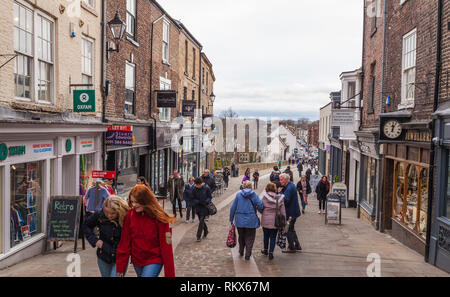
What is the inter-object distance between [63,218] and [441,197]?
26.7 ft

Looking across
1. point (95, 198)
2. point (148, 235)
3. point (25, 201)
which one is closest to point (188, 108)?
point (95, 198)

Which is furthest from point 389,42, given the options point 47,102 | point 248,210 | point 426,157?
point 47,102

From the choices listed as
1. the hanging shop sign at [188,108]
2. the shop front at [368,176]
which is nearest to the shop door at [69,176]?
the shop front at [368,176]

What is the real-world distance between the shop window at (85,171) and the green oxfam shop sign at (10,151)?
3.47 m

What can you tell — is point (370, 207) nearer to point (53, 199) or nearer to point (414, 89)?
point (414, 89)

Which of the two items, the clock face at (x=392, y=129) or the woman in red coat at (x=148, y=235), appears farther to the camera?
the clock face at (x=392, y=129)

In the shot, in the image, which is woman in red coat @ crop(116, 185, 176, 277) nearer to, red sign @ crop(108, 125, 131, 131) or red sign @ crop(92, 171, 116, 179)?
red sign @ crop(92, 171, 116, 179)

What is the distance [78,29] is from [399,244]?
10431mm

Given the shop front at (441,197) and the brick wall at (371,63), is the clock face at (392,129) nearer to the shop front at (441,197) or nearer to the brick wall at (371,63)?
the shop front at (441,197)

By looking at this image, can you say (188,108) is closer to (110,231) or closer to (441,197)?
(441,197)

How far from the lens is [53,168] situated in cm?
993

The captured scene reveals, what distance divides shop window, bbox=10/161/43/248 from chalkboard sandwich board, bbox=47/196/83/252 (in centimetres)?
32

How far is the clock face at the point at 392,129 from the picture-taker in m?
10.9

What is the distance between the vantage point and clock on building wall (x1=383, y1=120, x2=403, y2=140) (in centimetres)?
1090
